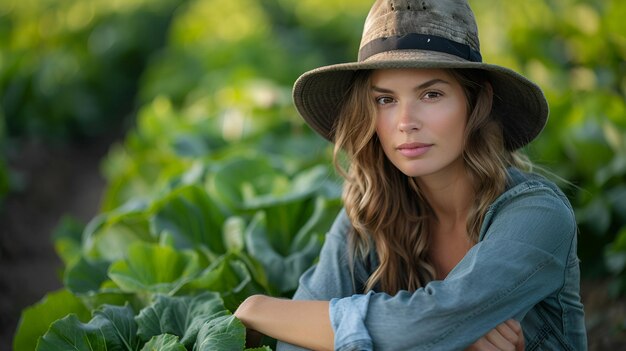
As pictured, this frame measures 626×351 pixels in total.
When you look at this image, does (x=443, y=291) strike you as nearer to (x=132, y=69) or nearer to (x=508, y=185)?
(x=508, y=185)

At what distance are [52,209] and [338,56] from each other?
4.29 metres

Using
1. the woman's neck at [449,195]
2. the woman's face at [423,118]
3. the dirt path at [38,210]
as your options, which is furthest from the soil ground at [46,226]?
the woman's face at [423,118]

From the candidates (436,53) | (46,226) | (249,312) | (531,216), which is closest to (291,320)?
(249,312)

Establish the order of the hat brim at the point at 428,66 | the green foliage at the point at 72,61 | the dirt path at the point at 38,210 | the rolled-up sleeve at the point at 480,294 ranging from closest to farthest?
the rolled-up sleeve at the point at 480,294, the hat brim at the point at 428,66, the dirt path at the point at 38,210, the green foliage at the point at 72,61

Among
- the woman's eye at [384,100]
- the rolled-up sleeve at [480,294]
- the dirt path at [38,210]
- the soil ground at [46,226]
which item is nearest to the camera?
the rolled-up sleeve at [480,294]

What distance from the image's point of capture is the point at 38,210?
694 cm

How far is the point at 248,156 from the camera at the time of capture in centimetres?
450

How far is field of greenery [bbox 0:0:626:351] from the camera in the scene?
3.18m

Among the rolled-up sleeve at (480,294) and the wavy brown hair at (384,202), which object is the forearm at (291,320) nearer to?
the rolled-up sleeve at (480,294)

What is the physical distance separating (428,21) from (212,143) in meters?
3.28

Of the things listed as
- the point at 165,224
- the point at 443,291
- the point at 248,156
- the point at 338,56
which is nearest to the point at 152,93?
the point at 338,56

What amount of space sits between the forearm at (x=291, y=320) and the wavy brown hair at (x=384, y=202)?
0.31m

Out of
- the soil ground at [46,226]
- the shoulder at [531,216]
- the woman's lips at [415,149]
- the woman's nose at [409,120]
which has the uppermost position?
the woman's nose at [409,120]

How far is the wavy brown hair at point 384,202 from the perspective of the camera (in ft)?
8.65
